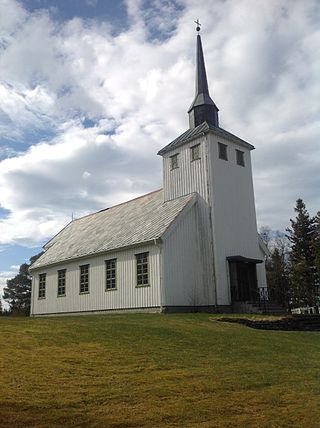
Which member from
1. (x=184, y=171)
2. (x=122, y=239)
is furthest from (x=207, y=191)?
(x=122, y=239)

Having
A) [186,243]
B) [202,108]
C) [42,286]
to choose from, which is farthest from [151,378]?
[42,286]

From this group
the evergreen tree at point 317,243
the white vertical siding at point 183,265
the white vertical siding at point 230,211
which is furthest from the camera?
the evergreen tree at point 317,243

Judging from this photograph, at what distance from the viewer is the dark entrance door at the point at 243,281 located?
78.9ft

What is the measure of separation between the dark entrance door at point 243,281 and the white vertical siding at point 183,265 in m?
1.71

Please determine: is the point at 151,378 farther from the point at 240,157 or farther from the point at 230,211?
the point at 240,157

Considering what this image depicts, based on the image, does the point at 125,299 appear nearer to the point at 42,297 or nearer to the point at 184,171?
the point at 184,171

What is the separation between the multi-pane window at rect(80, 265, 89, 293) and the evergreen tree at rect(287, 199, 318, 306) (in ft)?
→ 69.6

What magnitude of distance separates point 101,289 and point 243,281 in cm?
783

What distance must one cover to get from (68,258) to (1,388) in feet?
71.1

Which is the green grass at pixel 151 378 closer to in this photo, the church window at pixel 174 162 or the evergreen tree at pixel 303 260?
the church window at pixel 174 162

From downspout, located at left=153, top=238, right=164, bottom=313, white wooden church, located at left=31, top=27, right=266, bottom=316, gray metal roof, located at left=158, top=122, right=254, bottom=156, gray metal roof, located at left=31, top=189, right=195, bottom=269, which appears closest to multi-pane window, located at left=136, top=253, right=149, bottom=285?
white wooden church, located at left=31, top=27, right=266, bottom=316

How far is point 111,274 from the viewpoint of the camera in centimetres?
2531

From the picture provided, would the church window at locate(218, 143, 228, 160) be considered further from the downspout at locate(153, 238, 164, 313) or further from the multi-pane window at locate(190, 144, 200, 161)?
the downspout at locate(153, 238, 164, 313)

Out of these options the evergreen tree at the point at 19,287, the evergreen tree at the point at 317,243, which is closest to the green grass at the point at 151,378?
the evergreen tree at the point at 317,243
